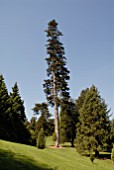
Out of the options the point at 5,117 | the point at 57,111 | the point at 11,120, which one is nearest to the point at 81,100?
the point at 57,111

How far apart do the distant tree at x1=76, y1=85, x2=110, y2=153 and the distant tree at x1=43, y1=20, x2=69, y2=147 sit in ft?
18.6

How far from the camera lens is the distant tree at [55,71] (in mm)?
48156

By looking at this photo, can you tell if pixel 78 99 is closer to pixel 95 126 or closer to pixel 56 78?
pixel 56 78

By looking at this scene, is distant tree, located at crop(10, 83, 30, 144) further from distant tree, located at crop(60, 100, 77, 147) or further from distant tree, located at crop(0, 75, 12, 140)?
distant tree, located at crop(60, 100, 77, 147)

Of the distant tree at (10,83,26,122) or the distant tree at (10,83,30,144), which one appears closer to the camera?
the distant tree at (10,83,30,144)

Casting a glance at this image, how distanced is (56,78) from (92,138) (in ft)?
45.9

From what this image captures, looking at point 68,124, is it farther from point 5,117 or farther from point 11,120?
point 5,117

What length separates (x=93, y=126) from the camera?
4181 centimetres

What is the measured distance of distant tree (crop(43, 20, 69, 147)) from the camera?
48.2 m

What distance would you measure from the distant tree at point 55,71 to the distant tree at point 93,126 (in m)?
5.66

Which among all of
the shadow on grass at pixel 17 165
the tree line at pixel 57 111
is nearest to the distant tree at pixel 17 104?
the tree line at pixel 57 111

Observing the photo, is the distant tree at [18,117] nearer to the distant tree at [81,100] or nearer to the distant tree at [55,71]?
the distant tree at [55,71]

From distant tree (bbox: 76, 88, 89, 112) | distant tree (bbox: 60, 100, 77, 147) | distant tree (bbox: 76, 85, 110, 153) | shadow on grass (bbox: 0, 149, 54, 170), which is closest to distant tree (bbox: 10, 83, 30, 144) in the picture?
distant tree (bbox: 76, 85, 110, 153)

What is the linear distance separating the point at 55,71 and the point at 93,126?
13696mm
